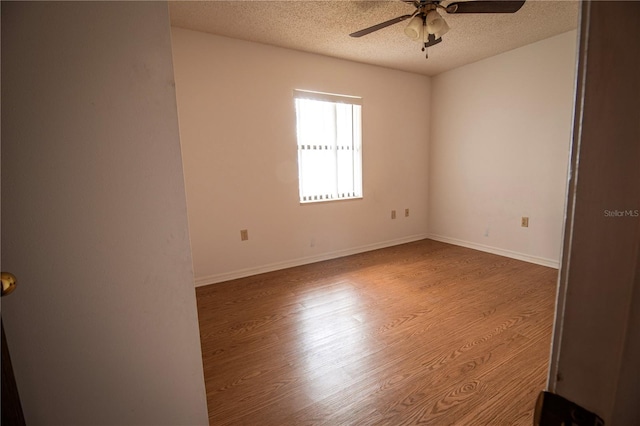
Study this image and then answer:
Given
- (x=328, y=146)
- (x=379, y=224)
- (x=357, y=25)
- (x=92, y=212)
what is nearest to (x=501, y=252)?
(x=379, y=224)

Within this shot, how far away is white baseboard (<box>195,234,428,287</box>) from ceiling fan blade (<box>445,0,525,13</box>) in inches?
101

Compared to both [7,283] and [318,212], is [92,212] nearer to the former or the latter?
[7,283]

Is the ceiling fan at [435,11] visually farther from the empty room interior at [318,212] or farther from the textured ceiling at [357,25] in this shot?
the textured ceiling at [357,25]

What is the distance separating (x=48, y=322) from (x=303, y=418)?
3.39 feet

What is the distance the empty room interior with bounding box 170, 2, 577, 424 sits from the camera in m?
1.46

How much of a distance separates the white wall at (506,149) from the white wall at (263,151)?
26.9 inches

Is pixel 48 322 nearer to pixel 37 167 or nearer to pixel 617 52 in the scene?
pixel 37 167

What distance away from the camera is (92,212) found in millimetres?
702

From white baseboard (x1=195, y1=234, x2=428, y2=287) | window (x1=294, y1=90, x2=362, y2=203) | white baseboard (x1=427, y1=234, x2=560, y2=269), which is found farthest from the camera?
window (x1=294, y1=90, x2=362, y2=203)

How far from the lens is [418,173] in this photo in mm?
4145

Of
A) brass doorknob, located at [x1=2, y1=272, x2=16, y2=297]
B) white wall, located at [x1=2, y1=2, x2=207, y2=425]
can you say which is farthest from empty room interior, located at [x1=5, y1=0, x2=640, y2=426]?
brass doorknob, located at [x1=2, y1=272, x2=16, y2=297]

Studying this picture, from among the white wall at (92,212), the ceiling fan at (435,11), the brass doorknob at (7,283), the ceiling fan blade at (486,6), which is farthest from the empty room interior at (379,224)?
the brass doorknob at (7,283)

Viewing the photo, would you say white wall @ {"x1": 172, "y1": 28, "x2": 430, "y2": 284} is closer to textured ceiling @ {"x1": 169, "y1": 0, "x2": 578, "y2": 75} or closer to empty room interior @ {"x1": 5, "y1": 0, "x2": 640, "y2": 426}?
empty room interior @ {"x1": 5, "y1": 0, "x2": 640, "y2": 426}

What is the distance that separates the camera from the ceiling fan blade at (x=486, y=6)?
5.61ft
